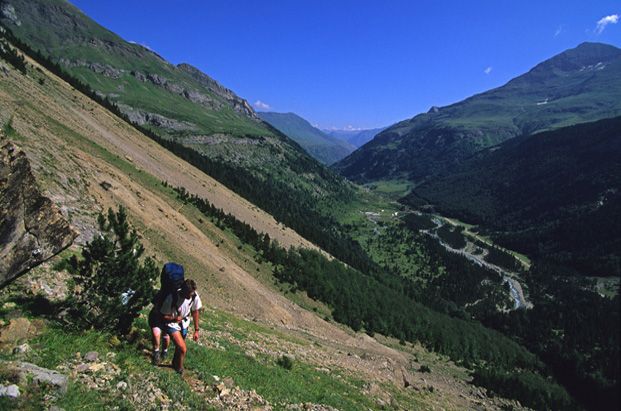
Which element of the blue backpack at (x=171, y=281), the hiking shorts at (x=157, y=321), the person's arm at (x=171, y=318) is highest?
the blue backpack at (x=171, y=281)

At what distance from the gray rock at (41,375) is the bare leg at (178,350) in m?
3.18

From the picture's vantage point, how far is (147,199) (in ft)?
172

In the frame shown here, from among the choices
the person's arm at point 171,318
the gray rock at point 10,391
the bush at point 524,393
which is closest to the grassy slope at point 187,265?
the gray rock at point 10,391

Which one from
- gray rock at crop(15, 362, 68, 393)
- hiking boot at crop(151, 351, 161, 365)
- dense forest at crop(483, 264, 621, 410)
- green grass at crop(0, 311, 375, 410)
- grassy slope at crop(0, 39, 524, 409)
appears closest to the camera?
gray rock at crop(15, 362, 68, 393)

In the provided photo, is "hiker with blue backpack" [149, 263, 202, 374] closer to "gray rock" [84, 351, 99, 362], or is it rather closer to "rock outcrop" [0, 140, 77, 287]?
"gray rock" [84, 351, 99, 362]

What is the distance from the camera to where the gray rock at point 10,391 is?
921cm

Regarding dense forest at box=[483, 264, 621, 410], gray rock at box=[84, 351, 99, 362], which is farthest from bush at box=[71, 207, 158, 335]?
dense forest at box=[483, 264, 621, 410]

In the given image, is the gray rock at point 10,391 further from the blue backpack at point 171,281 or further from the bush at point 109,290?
the blue backpack at point 171,281

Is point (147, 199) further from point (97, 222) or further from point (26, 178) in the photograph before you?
point (26, 178)

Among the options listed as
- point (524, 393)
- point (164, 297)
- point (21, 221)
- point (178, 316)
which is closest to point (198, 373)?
point (178, 316)

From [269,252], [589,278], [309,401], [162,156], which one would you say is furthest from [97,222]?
[589,278]

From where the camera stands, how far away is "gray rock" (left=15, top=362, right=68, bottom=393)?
394 inches

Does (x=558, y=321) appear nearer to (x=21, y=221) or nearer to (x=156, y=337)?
(x=156, y=337)

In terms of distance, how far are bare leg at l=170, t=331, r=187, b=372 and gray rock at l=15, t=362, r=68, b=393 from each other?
3.18 metres
